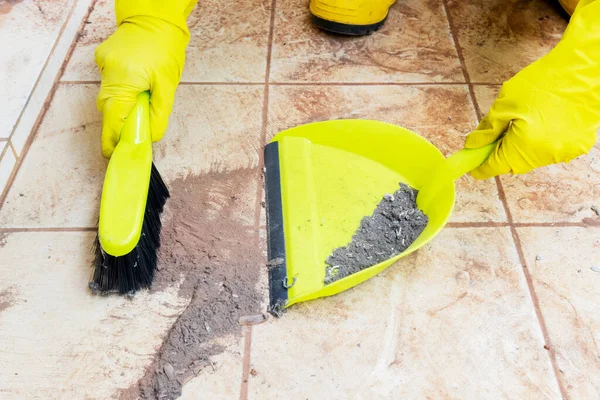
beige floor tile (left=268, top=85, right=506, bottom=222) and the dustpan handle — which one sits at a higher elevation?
the dustpan handle

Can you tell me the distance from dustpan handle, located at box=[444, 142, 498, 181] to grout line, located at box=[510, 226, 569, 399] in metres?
0.18

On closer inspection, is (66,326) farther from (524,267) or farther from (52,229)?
(524,267)

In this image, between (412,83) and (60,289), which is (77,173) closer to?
(60,289)

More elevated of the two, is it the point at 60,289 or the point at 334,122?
the point at 334,122

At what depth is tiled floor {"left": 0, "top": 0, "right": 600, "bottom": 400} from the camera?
748 millimetres

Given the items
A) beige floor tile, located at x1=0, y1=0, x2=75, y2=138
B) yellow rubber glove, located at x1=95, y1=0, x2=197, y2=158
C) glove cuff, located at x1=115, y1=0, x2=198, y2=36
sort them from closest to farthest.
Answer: yellow rubber glove, located at x1=95, y1=0, x2=197, y2=158 → glove cuff, located at x1=115, y1=0, x2=198, y2=36 → beige floor tile, located at x1=0, y1=0, x2=75, y2=138

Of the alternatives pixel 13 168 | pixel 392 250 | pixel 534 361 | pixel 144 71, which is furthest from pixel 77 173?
pixel 534 361

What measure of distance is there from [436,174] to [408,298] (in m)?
0.21

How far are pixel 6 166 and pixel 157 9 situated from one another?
0.43m

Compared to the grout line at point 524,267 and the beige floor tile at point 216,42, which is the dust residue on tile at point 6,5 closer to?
the beige floor tile at point 216,42

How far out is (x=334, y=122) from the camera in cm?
95

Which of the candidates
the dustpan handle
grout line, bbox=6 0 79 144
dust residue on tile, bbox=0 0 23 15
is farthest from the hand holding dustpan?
dust residue on tile, bbox=0 0 23 15

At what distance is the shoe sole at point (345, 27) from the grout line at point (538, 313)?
24.0 inches

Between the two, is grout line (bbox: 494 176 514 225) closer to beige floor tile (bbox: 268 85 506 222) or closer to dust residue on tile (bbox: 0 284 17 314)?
beige floor tile (bbox: 268 85 506 222)
